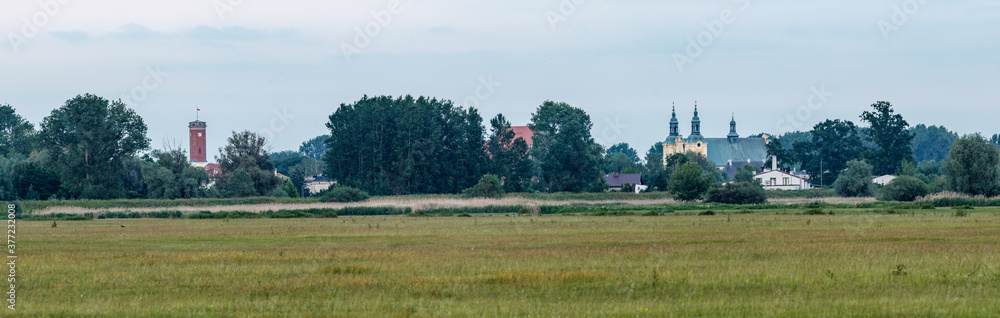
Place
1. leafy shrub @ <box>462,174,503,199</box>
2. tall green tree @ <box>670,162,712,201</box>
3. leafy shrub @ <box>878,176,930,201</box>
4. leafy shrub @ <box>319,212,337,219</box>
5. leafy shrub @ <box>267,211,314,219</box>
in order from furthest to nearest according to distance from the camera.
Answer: leafy shrub @ <box>462,174,503,199</box>
tall green tree @ <box>670,162,712,201</box>
leafy shrub @ <box>878,176,930,201</box>
leafy shrub @ <box>319,212,337,219</box>
leafy shrub @ <box>267,211,314,219</box>

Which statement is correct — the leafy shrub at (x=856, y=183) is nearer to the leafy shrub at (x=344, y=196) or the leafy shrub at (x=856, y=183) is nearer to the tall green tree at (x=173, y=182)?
the leafy shrub at (x=344, y=196)

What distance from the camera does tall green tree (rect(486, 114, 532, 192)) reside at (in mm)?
128500

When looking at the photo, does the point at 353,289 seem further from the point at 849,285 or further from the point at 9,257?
the point at 9,257

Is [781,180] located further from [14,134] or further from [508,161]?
[14,134]

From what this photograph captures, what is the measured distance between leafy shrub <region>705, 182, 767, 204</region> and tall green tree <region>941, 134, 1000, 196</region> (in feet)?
61.4

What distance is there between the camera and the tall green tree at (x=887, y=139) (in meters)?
159

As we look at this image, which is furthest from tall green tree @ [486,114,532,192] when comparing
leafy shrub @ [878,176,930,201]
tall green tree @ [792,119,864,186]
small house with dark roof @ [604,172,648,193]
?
tall green tree @ [792,119,864,186]

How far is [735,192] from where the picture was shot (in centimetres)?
9988

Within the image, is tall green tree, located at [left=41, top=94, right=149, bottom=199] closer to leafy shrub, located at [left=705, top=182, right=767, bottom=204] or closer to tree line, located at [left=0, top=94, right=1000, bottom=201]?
tree line, located at [left=0, top=94, right=1000, bottom=201]

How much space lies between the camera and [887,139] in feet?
525

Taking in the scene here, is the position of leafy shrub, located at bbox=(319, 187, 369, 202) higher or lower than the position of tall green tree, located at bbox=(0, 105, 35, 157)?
lower

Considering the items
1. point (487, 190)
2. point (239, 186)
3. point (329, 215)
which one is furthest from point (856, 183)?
point (329, 215)

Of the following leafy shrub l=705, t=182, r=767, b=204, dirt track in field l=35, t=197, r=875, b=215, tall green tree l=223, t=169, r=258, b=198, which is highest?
tall green tree l=223, t=169, r=258, b=198

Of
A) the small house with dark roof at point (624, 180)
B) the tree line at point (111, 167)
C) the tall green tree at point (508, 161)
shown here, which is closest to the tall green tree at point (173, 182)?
the tree line at point (111, 167)
